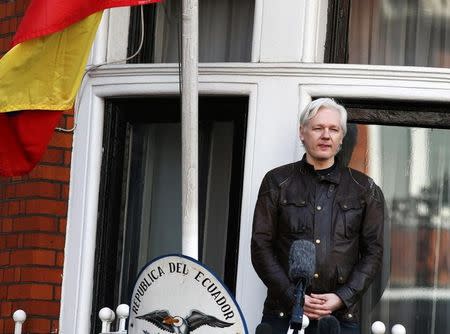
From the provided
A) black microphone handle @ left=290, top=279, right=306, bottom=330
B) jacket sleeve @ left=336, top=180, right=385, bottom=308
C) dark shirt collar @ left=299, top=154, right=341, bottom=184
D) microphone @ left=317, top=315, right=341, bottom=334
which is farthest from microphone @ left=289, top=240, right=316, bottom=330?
dark shirt collar @ left=299, top=154, right=341, bottom=184

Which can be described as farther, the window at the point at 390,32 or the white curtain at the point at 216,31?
the white curtain at the point at 216,31

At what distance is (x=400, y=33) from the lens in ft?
28.1

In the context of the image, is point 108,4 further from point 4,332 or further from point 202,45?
point 4,332

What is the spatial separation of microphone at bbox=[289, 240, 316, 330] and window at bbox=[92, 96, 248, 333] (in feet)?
5.60

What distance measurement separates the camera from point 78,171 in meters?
8.84

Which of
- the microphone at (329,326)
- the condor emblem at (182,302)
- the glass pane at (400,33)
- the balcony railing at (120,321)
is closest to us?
the microphone at (329,326)

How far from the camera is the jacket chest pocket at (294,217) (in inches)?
311

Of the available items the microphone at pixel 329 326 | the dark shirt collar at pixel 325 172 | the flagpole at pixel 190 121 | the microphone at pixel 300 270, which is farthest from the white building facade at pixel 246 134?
the microphone at pixel 300 270

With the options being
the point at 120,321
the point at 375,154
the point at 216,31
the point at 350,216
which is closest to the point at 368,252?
the point at 350,216

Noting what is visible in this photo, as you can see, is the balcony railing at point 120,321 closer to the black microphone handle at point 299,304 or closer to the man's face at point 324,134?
the black microphone handle at point 299,304

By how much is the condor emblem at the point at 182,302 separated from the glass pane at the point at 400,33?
1.66 m

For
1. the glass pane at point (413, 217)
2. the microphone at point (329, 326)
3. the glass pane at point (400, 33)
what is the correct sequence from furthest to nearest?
1. the glass pane at point (400, 33)
2. the glass pane at point (413, 217)
3. the microphone at point (329, 326)

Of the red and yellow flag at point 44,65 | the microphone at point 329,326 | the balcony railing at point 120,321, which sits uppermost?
the red and yellow flag at point 44,65

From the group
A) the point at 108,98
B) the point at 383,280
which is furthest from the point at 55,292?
the point at 383,280
